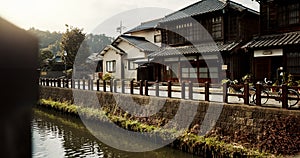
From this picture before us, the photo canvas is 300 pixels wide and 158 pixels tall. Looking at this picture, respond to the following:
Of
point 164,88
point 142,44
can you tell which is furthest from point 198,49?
point 142,44

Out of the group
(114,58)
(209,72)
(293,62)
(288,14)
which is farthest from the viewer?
(114,58)

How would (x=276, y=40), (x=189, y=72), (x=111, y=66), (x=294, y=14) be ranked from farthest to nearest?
(x=111, y=66)
(x=189, y=72)
(x=294, y=14)
(x=276, y=40)

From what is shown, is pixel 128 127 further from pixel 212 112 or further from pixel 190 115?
pixel 212 112

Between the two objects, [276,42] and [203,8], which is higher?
[203,8]

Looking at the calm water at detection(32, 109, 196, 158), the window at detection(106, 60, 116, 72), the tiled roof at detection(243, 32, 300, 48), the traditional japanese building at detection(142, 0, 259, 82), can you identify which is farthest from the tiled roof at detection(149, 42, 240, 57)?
the window at detection(106, 60, 116, 72)

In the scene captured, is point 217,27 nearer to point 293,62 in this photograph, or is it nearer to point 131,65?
point 293,62

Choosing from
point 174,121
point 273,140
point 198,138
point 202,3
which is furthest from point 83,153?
point 202,3

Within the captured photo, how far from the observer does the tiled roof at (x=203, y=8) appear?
19716 millimetres

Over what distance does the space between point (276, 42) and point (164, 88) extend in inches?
323

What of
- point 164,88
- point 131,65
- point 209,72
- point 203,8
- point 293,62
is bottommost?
point 164,88

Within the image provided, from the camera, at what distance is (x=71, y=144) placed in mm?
13195

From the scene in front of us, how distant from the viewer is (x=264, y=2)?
1692 cm

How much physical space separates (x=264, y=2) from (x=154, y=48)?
13.4 meters

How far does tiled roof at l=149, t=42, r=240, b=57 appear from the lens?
18.2 m
